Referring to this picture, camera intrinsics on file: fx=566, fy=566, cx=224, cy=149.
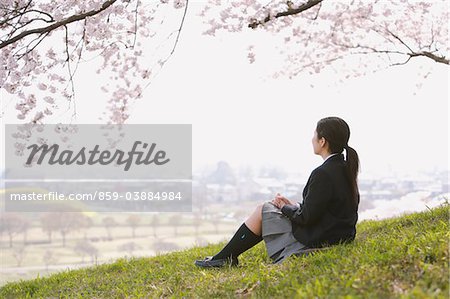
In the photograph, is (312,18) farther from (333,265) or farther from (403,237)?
(333,265)

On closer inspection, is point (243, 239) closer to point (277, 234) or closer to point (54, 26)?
point (277, 234)

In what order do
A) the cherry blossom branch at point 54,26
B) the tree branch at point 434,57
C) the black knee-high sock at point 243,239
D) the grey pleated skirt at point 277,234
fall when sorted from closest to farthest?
1. the grey pleated skirt at point 277,234
2. the black knee-high sock at point 243,239
3. the cherry blossom branch at point 54,26
4. the tree branch at point 434,57

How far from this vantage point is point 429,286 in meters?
2.78

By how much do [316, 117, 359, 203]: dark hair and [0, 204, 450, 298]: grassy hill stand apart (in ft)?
1.59

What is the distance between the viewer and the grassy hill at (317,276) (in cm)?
291

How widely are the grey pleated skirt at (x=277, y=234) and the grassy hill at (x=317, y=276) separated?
143 millimetres

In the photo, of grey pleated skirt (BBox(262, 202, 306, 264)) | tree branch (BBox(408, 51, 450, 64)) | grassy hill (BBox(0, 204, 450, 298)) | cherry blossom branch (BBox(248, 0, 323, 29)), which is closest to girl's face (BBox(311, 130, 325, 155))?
grey pleated skirt (BBox(262, 202, 306, 264))

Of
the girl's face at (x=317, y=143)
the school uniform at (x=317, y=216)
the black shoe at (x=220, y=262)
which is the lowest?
the black shoe at (x=220, y=262)

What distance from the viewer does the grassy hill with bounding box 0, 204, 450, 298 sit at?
291 centimetres

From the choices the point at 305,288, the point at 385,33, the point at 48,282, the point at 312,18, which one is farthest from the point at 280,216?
the point at 385,33

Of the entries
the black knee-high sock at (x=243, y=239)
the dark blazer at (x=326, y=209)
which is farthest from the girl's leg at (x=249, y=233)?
the dark blazer at (x=326, y=209)

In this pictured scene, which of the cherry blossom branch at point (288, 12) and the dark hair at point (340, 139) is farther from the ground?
the cherry blossom branch at point (288, 12)

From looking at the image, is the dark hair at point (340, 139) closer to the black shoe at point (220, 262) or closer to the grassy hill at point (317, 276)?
the grassy hill at point (317, 276)

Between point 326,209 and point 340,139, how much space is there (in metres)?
0.51
